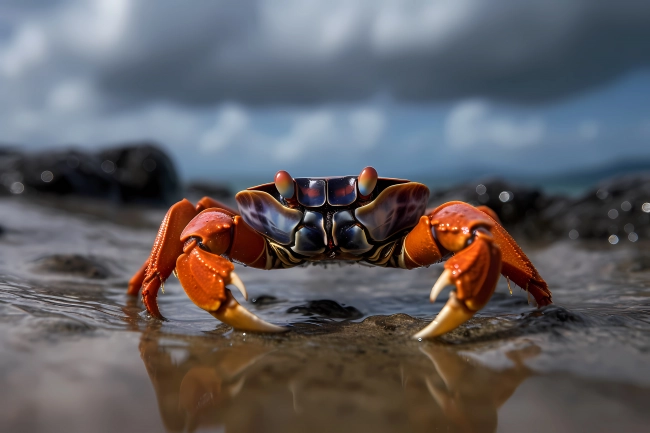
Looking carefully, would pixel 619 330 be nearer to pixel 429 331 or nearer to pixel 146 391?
pixel 429 331

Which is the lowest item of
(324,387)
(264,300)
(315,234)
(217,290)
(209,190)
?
(264,300)

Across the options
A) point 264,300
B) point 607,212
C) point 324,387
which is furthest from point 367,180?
point 607,212

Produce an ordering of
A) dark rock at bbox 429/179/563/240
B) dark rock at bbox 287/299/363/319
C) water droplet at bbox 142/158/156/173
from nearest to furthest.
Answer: dark rock at bbox 287/299/363/319
dark rock at bbox 429/179/563/240
water droplet at bbox 142/158/156/173

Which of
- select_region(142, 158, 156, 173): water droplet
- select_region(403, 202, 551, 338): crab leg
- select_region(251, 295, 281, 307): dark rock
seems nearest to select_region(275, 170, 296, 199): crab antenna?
select_region(403, 202, 551, 338): crab leg

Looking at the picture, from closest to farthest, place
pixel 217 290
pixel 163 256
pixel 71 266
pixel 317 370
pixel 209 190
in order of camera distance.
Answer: pixel 317 370, pixel 217 290, pixel 163 256, pixel 71 266, pixel 209 190

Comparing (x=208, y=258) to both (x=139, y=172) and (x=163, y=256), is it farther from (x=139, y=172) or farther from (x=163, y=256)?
(x=139, y=172)

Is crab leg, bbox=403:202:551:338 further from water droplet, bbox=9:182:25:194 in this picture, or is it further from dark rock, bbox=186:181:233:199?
dark rock, bbox=186:181:233:199
